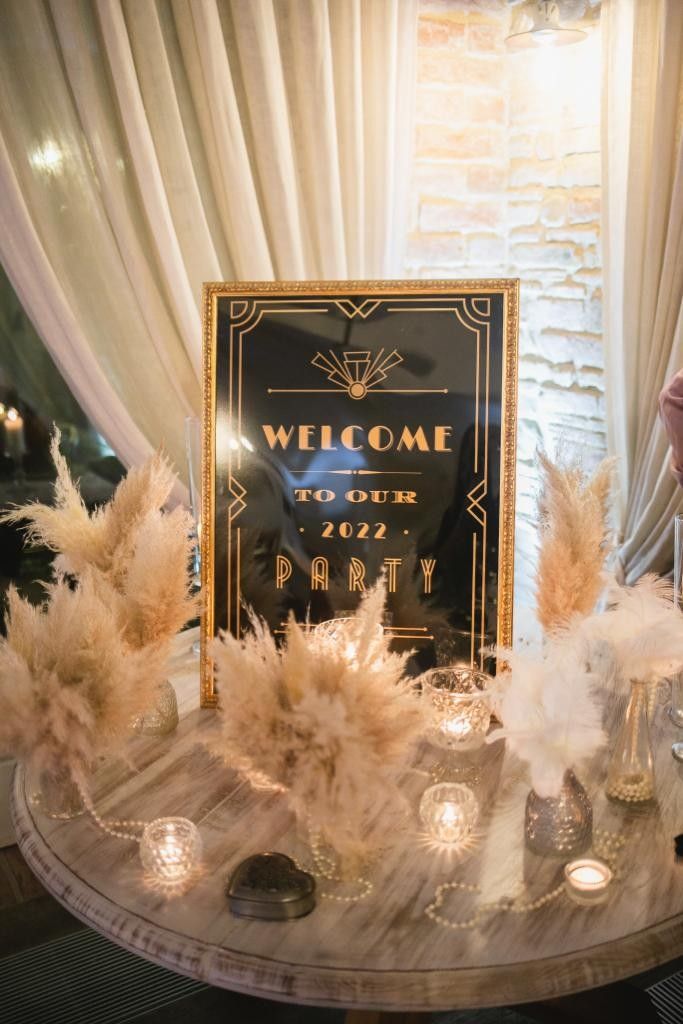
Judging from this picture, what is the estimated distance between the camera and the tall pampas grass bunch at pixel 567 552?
4.64ft

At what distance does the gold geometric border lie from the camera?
145 centimetres

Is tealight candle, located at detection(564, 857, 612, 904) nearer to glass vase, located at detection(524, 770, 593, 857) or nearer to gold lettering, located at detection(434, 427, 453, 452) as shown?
glass vase, located at detection(524, 770, 593, 857)

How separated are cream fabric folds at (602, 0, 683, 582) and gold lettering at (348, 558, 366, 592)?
3.87ft

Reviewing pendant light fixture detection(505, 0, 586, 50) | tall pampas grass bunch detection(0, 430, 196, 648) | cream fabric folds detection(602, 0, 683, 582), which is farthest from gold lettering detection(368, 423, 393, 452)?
pendant light fixture detection(505, 0, 586, 50)

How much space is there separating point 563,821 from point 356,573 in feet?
1.69

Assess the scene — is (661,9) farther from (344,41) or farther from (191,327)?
(191,327)

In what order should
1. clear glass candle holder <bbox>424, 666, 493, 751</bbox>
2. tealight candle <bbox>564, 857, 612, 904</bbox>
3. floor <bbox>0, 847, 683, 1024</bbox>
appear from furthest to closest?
1. floor <bbox>0, 847, 683, 1024</bbox>
2. clear glass candle holder <bbox>424, 666, 493, 751</bbox>
3. tealight candle <bbox>564, 857, 612, 904</bbox>

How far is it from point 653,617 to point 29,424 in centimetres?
157

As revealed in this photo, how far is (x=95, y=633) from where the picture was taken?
1.16 m

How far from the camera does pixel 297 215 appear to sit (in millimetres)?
2221

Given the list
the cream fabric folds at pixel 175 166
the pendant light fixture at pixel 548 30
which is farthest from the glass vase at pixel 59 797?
the pendant light fixture at pixel 548 30

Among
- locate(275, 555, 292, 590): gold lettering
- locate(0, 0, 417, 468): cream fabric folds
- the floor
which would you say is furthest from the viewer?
locate(0, 0, 417, 468): cream fabric folds

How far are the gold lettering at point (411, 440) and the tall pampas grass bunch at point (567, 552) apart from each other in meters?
0.17

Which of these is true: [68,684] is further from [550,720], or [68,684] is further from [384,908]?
[550,720]
